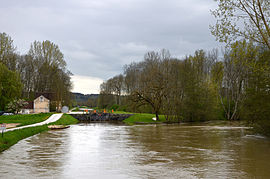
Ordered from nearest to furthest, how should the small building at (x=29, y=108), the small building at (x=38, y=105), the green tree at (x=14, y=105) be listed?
the green tree at (x=14, y=105), the small building at (x=29, y=108), the small building at (x=38, y=105)

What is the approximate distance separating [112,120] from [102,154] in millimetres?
40611

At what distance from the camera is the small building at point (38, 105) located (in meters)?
62.1

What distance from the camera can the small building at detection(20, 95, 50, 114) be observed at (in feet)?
204

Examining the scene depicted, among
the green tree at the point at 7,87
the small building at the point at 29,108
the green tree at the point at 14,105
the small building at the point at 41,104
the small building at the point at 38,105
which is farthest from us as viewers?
the small building at the point at 41,104

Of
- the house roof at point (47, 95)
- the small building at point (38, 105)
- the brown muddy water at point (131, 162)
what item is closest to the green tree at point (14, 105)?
the small building at point (38, 105)

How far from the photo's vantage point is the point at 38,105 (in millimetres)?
63656

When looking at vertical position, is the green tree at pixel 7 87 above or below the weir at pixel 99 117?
above

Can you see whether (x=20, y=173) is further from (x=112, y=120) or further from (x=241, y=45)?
(x=112, y=120)

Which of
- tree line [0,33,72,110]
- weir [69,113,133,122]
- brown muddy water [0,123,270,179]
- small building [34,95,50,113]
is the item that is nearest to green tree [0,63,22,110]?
tree line [0,33,72,110]

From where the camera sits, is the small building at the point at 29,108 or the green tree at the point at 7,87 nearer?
the green tree at the point at 7,87

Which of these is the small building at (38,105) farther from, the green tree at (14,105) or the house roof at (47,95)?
the green tree at (14,105)

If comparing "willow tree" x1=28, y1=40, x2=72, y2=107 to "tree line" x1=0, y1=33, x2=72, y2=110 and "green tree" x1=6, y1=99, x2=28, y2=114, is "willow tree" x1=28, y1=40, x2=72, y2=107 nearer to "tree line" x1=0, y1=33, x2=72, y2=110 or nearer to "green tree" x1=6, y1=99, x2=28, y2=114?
"tree line" x1=0, y1=33, x2=72, y2=110

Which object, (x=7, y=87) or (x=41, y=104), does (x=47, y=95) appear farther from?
(x=7, y=87)

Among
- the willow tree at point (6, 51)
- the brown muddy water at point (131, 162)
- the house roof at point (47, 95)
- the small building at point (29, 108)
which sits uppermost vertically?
the willow tree at point (6, 51)
